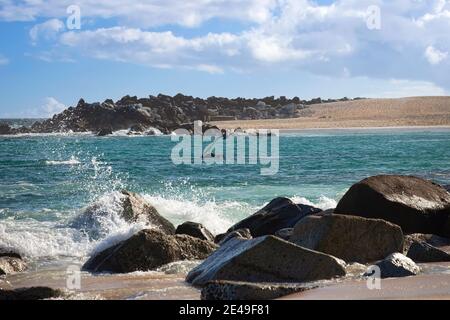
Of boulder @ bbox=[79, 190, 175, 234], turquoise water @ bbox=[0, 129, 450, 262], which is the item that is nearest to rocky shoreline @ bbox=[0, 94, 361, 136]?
turquoise water @ bbox=[0, 129, 450, 262]

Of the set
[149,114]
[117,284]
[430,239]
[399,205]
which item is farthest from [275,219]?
[149,114]

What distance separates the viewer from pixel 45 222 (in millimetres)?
13422

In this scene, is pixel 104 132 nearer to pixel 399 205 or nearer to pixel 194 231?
pixel 194 231

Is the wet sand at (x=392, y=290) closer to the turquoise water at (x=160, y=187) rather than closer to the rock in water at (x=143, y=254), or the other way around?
the rock in water at (x=143, y=254)

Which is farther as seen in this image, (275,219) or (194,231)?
(275,219)

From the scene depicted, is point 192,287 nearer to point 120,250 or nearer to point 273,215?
point 120,250

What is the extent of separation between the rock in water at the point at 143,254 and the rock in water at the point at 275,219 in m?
2.18

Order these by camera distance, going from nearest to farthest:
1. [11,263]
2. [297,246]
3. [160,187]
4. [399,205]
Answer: [297,246] → [11,263] → [399,205] → [160,187]

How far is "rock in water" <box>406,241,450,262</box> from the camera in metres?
8.31

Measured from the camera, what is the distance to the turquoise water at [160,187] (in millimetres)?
11673

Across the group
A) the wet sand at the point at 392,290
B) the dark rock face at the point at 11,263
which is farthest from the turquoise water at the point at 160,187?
the wet sand at the point at 392,290

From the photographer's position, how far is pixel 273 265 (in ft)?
23.3

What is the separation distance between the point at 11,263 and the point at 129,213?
302 cm

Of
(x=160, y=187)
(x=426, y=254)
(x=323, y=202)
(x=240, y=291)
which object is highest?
(x=240, y=291)
